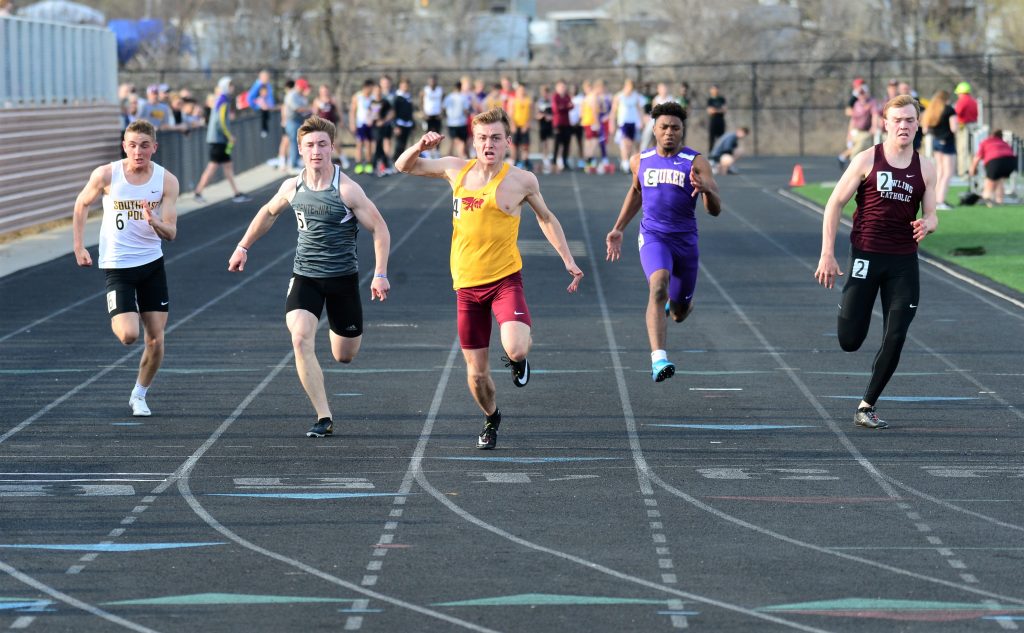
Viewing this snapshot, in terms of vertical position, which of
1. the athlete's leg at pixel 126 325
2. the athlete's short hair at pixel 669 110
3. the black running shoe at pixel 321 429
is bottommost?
the black running shoe at pixel 321 429

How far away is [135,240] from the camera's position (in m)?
11.0

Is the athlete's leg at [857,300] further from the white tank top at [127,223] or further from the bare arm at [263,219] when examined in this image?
the white tank top at [127,223]

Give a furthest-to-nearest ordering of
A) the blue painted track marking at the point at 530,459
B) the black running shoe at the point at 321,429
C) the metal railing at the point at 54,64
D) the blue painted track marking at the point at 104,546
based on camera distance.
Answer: the metal railing at the point at 54,64
the black running shoe at the point at 321,429
the blue painted track marking at the point at 530,459
the blue painted track marking at the point at 104,546

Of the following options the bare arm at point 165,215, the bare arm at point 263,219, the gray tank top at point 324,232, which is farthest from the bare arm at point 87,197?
the gray tank top at point 324,232

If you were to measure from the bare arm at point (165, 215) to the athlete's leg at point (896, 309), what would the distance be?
4260 mm

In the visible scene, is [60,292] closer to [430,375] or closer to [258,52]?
[430,375]

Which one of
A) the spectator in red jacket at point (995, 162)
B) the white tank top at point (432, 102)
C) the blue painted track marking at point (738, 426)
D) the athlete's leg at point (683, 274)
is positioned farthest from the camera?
the white tank top at point (432, 102)

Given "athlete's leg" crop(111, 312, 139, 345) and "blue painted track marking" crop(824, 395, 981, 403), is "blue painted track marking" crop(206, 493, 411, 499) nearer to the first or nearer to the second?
"athlete's leg" crop(111, 312, 139, 345)

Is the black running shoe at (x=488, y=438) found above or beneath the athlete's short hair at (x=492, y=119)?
beneath

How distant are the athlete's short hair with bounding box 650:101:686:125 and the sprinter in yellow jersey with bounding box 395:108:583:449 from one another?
1625 millimetres

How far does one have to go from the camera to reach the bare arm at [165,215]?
427 inches

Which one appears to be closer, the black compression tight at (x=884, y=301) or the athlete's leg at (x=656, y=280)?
the black compression tight at (x=884, y=301)

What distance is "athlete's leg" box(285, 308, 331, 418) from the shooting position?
32.9 feet

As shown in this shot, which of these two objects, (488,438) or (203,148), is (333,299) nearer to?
(488,438)
